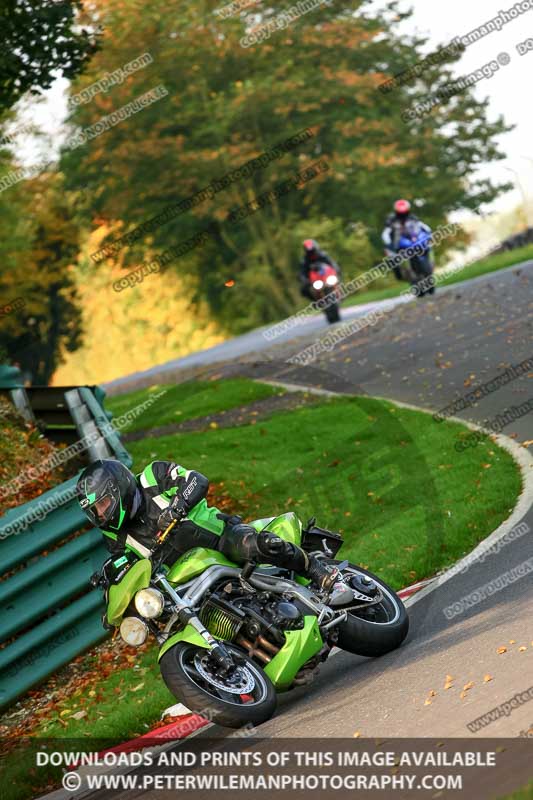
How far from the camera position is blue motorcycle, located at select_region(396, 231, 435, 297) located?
25906mm

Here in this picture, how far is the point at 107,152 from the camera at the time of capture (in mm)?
45344

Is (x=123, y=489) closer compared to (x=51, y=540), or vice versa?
(x=123, y=489)

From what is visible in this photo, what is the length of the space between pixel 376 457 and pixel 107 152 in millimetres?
32510

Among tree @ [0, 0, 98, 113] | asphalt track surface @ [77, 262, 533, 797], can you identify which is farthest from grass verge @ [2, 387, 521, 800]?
tree @ [0, 0, 98, 113]

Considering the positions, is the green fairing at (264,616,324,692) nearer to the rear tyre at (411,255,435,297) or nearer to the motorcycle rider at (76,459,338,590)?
the motorcycle rider at (76,459,338,590)

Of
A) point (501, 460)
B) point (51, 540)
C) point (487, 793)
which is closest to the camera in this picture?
point (487, 793)

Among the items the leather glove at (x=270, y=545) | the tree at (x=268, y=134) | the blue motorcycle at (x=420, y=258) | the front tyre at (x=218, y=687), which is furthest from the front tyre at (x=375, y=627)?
the tree at (x=268, y=134)

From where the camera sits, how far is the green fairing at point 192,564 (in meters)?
8.10

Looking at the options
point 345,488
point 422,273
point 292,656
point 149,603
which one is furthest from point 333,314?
point 149,603

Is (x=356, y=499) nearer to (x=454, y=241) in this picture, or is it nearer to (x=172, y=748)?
(x=172, y=748)

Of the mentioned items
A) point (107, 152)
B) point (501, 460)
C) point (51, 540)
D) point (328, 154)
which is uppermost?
point (107, 152)

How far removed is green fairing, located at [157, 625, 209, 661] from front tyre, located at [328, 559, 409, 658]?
111 cm

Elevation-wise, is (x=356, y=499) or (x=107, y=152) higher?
(x=107, y=152)

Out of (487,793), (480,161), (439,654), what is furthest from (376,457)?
(480,161)
